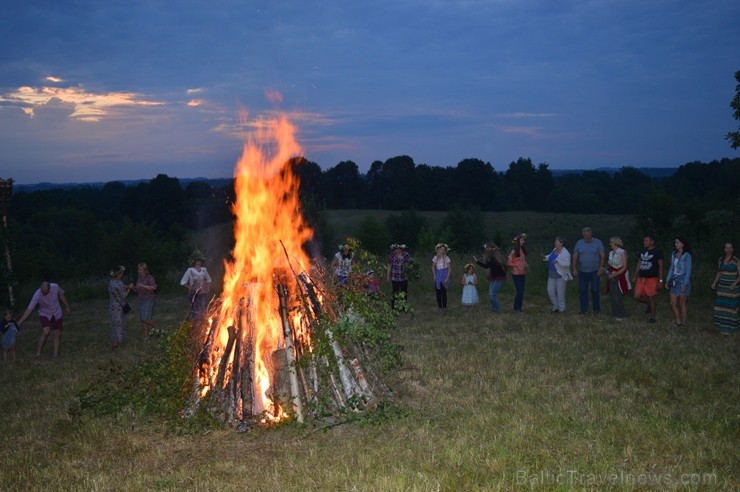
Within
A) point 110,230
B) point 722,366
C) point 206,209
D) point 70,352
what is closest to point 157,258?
point 206,209

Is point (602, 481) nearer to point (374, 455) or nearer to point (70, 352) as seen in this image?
point (374, 455)

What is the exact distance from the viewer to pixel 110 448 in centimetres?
760

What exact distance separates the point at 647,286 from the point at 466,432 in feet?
28.7

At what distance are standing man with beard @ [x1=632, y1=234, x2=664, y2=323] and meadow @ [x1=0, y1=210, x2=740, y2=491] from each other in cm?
157

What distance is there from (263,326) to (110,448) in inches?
101

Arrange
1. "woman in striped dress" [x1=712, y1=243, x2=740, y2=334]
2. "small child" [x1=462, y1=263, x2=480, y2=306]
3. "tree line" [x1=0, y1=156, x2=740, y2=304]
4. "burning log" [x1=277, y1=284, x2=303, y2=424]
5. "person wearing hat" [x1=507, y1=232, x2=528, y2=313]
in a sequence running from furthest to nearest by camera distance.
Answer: "tree line" [x1=0, y1=156, x2=740, y2=304] → "small child" [x1=462, y1=263, x2=480, y2=306] → "person wearing hat" [x1=507, y1=232, x2=528, y2=313] → "woman in striped dress" [x1=712, y1=243, x2=740, y2=334] → "burning log" [x1=277, y1=284, x2=303, y2=424]

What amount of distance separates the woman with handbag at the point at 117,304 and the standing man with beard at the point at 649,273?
11.9 m

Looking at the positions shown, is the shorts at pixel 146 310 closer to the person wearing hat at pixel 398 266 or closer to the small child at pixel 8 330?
the small child at pixel 8 330

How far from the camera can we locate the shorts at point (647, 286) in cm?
1429

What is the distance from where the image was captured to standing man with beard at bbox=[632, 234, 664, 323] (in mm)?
14211

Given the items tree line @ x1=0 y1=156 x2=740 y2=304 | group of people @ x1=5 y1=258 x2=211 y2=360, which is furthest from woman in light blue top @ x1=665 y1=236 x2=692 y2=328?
tree line @ x1=0 y1=156 x2=740 y2=304

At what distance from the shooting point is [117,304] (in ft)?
46.8

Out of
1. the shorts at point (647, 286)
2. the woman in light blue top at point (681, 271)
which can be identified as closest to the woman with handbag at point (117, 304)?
the shorts at point (647, 286)

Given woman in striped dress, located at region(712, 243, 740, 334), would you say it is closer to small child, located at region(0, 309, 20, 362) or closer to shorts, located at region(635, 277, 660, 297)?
shorts, located at region(635, 277, 660, 297)
